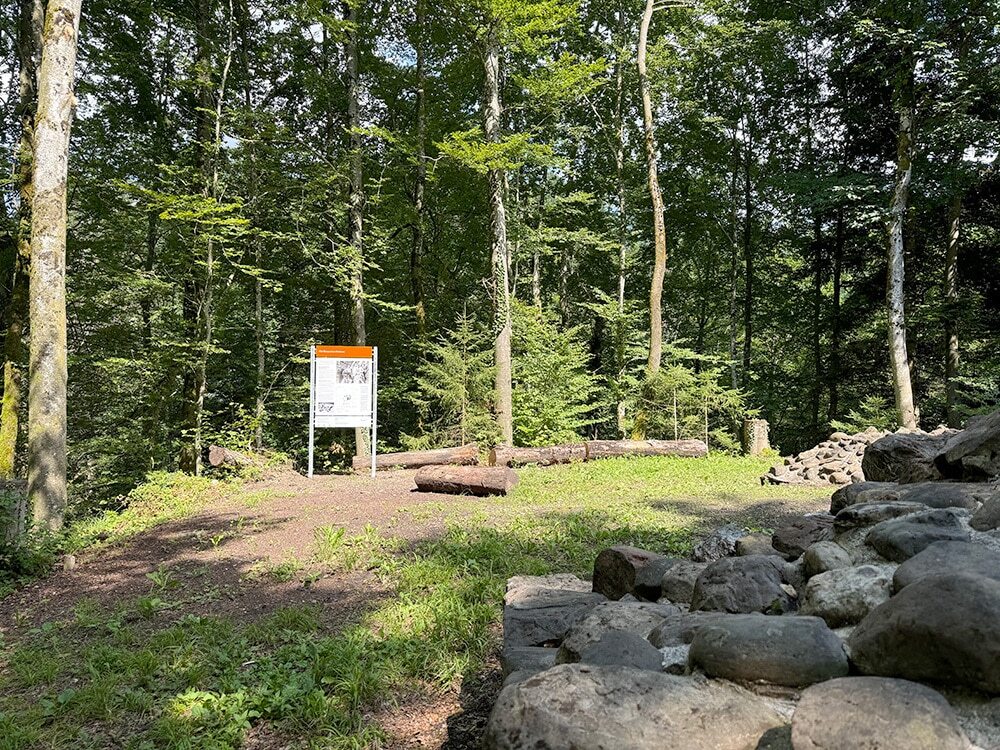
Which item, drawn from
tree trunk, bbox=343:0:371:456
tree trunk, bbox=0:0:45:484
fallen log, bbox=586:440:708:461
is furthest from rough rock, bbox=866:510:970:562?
tree trunk, bbox=343:0:371:456

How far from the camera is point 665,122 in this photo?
67.0ft

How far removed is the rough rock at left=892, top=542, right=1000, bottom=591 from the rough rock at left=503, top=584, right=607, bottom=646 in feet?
5.42

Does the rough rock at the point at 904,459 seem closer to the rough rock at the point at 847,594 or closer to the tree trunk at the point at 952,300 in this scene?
the rough rock at the point at 847,594

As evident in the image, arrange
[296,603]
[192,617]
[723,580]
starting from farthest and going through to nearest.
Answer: [296,603] < [192,617] < [723,580]

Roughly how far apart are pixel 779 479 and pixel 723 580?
788 centimetres

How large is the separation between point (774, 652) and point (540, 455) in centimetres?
1035

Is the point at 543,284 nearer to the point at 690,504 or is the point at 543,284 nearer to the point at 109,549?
the point at 690,504

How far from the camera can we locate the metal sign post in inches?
415

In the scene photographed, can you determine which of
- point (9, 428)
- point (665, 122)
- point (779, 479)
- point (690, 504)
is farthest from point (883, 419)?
point (9, 428)

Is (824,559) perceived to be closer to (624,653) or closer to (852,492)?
(624,653)

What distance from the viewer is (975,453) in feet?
11.5

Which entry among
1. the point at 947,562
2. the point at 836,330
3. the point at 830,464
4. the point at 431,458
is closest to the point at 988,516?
the point at 947,562

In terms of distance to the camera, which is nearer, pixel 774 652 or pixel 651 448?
pixel 774 652

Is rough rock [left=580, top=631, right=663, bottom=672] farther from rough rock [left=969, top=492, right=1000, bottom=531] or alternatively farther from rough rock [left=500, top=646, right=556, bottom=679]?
rough rock [left=969, top=492, right=1000, bottom=531]
